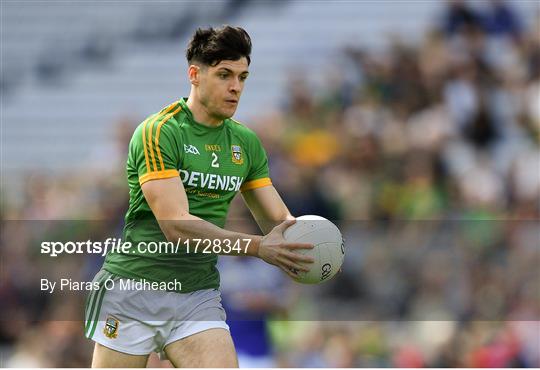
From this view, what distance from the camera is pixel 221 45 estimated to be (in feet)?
14.4

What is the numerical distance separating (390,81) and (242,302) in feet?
9.08

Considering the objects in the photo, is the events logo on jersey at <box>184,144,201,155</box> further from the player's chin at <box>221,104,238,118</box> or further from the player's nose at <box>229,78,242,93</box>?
the player's nose at <box>229,78,242,93</box>

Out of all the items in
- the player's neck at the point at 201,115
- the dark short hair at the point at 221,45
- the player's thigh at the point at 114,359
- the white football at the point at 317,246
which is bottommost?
the player's thigh at the point at 114,359

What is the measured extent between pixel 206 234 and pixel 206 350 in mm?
496

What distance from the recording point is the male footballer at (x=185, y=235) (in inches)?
165

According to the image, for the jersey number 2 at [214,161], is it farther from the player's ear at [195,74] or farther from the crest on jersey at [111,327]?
the crest on jersey at [111,327]

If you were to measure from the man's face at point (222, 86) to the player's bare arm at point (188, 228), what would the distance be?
0.39m

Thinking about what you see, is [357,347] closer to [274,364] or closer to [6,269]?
[274,364]

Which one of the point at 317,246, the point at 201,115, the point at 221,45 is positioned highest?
the point at 221,45

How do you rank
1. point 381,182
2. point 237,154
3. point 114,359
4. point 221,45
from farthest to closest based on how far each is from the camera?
point 381,182 → point 237,154 → point 221,45 → point 114,359

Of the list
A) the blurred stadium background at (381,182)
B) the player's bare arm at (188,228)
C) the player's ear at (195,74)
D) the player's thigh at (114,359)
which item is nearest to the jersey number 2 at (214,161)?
the player's bare arm at (188,228)

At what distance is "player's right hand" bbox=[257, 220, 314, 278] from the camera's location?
4.16 m

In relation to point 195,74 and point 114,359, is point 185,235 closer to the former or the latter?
point 114,359

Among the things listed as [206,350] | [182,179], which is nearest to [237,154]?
[182,179]
